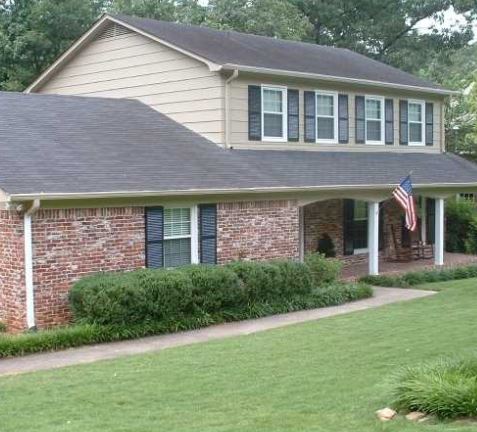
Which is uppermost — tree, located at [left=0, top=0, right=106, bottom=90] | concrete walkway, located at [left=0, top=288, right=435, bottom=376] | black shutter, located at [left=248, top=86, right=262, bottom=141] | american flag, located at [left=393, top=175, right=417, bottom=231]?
tree, located at [left=0, top=0, right=106, bottom=90]

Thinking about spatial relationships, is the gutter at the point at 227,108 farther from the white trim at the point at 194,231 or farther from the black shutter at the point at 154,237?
the black shutter at the point at 154,237

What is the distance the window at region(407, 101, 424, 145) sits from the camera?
77.5 ft

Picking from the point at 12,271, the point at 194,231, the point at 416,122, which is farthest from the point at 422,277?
the point at 12,271

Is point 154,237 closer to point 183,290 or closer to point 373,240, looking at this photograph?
point 183,290

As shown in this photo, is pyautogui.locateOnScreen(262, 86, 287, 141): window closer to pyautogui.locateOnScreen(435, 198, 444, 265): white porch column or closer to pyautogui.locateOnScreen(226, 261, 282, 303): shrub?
pyautogui.locateOnScreen(226, 261, 282, 303): shrub

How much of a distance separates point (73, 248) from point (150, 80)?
768 cm

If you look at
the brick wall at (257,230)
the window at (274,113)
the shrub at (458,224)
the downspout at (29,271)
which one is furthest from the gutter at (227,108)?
the shrub at (458,224)

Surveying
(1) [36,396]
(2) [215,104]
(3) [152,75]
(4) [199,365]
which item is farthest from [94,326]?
(3) [152,75]

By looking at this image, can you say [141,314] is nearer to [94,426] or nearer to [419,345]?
[419,345]

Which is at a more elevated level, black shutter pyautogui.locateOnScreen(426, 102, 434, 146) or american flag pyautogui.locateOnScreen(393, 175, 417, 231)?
black shutter pyautogui.locateOnScreen(426, 102, 434, 146)

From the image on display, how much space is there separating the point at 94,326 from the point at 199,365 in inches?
121

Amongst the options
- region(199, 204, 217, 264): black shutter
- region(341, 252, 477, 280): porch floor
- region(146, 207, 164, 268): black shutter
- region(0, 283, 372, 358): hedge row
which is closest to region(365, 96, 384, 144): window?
region(341, 252, 477, 280): porch floor

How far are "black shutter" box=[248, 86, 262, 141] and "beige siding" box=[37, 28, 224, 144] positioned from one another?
31.7 inches

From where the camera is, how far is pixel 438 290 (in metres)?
17.8
